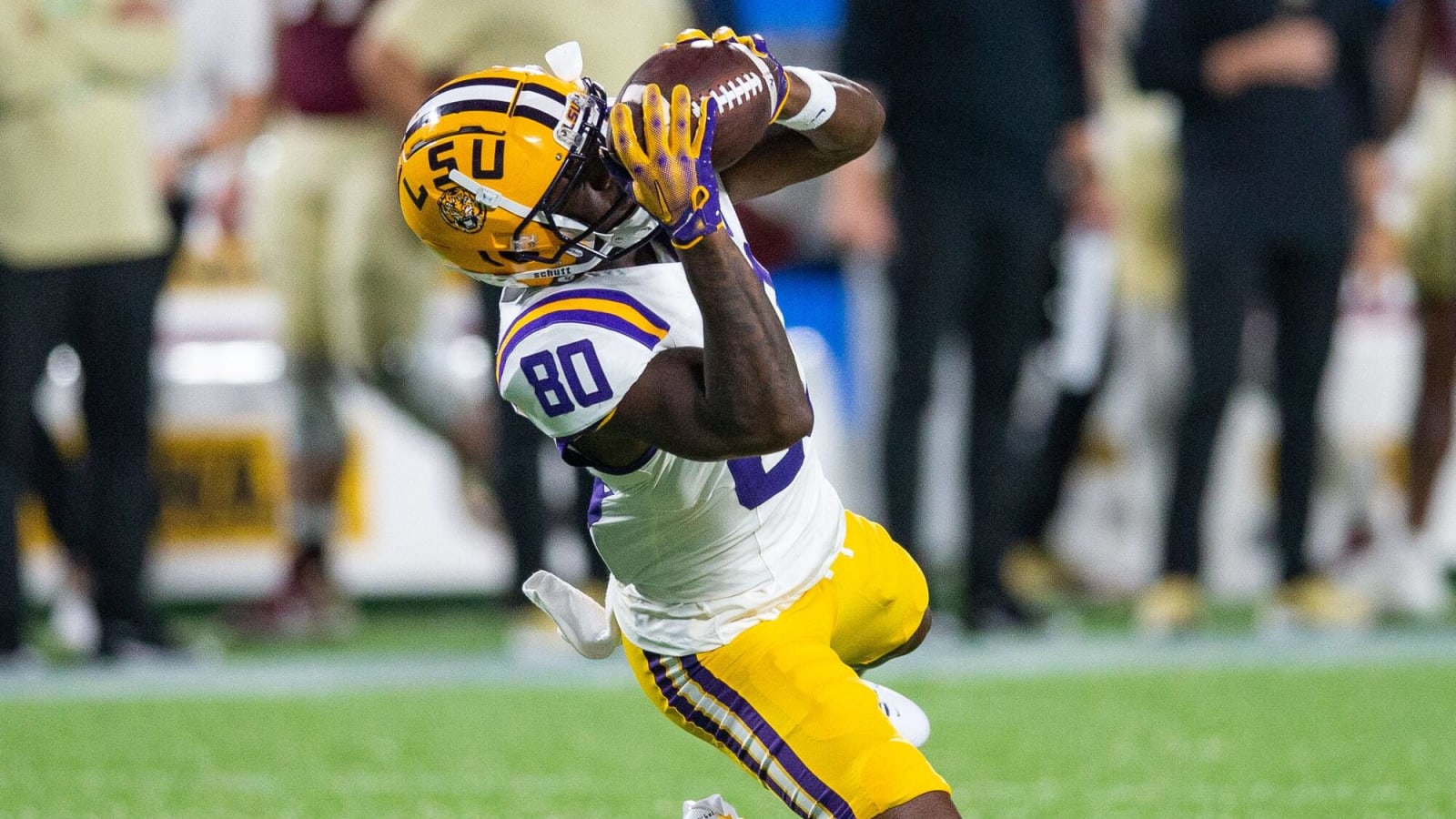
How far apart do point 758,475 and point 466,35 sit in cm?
303

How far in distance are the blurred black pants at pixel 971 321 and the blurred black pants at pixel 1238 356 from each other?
17.4 inches

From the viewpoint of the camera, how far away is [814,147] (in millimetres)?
2641

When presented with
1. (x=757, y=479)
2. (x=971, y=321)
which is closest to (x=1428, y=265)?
(x=971, y=321)

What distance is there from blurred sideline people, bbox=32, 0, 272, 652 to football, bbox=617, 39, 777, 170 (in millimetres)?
3394

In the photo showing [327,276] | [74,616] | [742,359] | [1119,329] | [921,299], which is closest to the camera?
[742,359]

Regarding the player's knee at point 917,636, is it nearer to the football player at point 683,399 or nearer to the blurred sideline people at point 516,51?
the football player at point 683,399

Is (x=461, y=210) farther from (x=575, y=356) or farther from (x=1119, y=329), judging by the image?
(x=1119, y=329)

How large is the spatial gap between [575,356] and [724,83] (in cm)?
34

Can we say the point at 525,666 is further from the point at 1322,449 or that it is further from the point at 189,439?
the point at 1322,449

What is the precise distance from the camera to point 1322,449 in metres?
6.27

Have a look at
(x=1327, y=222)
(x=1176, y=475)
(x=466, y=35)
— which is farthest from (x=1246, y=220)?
(x=466, y=35)

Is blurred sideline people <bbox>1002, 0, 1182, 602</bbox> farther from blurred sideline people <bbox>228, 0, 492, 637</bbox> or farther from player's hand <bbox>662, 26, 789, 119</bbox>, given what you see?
player's hand <bbox>662, 26, 789, 119</bbox>

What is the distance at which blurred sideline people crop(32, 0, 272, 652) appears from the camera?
5586mm

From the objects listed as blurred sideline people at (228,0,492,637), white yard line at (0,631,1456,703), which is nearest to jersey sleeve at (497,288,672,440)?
white yard line at (0,631,1456,703)
